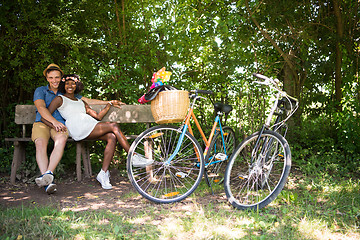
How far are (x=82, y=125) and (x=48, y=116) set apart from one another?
17.8 inches

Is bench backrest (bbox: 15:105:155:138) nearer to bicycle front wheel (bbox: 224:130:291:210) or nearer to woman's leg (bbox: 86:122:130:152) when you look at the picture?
woman's leg (bbox: 86:122:130:152)

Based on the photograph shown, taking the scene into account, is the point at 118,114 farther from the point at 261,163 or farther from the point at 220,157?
the point at 261,163

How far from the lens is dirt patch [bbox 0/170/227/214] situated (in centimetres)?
337

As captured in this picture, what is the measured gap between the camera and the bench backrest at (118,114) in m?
4.49

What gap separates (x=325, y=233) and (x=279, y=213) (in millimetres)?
528

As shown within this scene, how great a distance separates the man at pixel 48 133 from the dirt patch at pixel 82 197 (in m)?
0.21

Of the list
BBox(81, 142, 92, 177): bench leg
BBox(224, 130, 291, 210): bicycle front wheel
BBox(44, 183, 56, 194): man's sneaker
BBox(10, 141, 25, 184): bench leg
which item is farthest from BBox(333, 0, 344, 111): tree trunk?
BBox(10, 141, 25, 184): bench leg

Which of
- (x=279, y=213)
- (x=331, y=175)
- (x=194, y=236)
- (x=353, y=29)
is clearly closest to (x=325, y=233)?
(x=279, y=213)

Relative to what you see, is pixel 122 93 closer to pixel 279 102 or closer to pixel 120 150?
pixel 120 150

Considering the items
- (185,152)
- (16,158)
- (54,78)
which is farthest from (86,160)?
(185,152)

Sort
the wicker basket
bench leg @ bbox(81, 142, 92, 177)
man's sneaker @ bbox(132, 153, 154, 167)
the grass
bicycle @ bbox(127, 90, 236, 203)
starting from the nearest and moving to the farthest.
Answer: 1. the grass
2. the wicker basket
3. bicycle @ bbox(127, 90, 236, 203)
4. man's sneaker @ bbox(132, 153, 154, 167)
5. bench leg @ bbox(81, 142, 92, 177)

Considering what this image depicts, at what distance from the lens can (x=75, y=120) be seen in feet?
13.5

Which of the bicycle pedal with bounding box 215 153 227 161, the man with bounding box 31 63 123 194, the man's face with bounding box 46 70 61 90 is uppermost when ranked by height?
the man's face with bounding box 46 70 61 90

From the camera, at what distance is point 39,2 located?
4742mm
